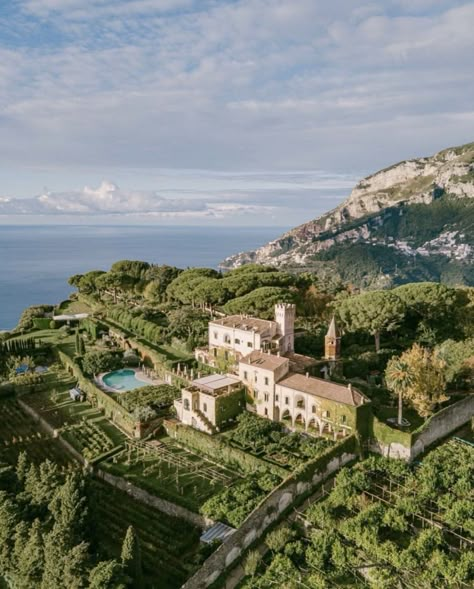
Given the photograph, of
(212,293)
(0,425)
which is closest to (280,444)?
(0,425)

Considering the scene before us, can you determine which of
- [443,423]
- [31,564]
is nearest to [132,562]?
[31,564]

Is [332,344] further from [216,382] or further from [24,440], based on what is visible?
[24,440]

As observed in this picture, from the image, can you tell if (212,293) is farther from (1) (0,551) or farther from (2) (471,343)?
(1) (0,551)

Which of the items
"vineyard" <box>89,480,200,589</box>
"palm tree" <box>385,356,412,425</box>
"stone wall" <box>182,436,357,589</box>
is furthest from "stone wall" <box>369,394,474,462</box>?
"vineyard" <box>89,480,200,589</box>

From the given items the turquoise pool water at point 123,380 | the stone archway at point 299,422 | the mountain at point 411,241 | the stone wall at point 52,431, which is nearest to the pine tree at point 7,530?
the stone wall at point 52,431

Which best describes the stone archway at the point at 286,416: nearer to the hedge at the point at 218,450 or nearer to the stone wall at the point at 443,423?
the hedge at the point at 218,450

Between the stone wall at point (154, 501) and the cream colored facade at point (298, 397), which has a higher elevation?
the cream colored facade at point (298, 397)
